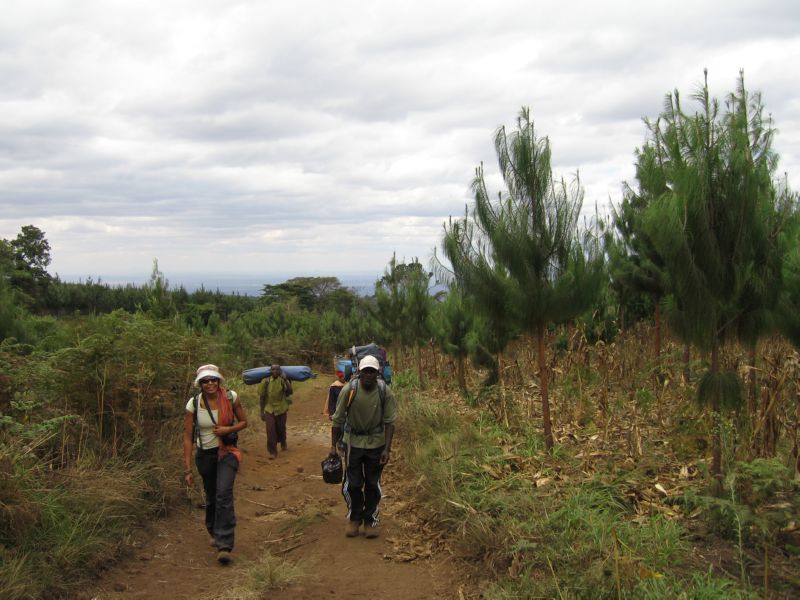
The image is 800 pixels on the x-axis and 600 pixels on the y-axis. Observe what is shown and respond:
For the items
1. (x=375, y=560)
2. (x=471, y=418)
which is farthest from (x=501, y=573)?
(x=471, y=418)

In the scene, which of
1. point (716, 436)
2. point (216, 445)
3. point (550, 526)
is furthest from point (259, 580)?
point (716, 436)

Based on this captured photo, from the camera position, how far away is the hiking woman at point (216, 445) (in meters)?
5.55

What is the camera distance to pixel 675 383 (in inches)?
374

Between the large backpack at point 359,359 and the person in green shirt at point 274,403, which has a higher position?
the large backpack at point 359,359

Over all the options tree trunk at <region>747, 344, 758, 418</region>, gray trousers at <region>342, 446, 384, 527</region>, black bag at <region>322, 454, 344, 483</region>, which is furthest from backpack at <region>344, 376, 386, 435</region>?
tree trunk at <region>747, 344, 758, 418</region>

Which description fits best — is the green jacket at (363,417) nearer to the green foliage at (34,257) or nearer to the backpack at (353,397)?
the backpack at (353,397)

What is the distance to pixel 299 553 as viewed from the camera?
5.87m

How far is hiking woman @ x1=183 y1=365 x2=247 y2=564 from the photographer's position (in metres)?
5.55

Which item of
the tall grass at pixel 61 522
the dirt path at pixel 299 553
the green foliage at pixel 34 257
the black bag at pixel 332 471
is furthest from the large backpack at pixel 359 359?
the green foliage at pixel 34 257

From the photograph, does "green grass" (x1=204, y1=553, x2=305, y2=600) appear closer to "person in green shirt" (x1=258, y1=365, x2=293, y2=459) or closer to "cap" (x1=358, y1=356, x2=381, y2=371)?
"cap" (x1=358, y1=356, x2=381, y2=371)

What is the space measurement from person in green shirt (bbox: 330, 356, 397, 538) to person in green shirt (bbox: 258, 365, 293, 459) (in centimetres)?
439

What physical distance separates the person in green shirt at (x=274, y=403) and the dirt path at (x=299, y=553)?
1771 millimetres

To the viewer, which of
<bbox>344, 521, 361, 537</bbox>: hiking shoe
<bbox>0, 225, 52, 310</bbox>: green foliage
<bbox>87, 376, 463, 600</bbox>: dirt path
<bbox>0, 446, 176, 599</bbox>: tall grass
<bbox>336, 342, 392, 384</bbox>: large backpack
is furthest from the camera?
<bbox>0, 225, 52, 310</bbox>: green foliage

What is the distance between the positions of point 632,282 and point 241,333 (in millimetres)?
19314
